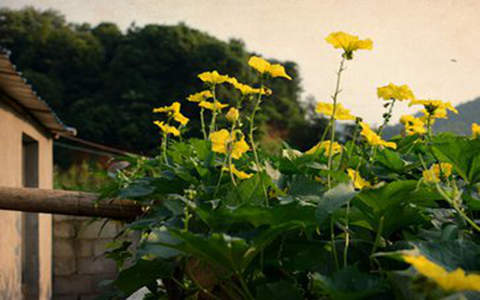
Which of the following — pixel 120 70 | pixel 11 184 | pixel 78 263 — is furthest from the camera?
pixel 120 70

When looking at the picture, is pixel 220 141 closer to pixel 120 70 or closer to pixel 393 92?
pixel 393 92

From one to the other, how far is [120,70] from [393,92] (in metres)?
19.8

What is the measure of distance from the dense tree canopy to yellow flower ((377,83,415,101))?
16786 mm

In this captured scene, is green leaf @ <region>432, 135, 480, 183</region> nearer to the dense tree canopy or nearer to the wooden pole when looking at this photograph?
the wooden pole

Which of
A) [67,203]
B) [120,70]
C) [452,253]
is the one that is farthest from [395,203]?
[120,70]

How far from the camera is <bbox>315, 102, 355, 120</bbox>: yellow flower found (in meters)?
0.69

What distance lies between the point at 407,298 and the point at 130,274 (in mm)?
378

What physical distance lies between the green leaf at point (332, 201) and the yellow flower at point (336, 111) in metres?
0.20

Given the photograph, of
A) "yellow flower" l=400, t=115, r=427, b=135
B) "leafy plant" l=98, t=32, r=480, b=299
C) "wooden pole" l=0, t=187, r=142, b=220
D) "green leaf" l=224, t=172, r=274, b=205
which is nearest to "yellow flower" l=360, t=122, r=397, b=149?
"leafy plant" l=98, t=32, r=480, b=299

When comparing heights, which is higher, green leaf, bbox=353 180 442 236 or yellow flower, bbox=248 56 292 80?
yellow flower, bbox=248 56 292 80

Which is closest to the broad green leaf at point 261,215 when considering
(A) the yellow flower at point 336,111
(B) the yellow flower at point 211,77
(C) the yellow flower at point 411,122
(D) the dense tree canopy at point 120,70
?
(A) the yellow flower at point 336,111

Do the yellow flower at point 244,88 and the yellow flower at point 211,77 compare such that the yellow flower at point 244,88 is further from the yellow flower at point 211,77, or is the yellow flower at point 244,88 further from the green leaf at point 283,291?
the green leaf at point 283,291

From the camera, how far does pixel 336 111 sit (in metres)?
0.71

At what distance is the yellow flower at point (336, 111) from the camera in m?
0.69
